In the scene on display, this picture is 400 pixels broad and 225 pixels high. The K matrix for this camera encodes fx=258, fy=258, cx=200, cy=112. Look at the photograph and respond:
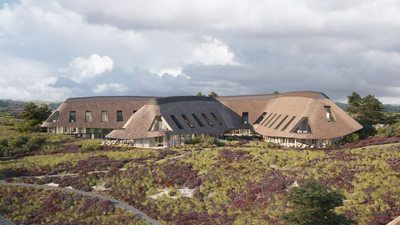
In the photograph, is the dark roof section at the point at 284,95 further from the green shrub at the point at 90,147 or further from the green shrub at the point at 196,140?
the green shrub at the point at 90,147

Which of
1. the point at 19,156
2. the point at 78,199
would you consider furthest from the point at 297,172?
the point at 19,156

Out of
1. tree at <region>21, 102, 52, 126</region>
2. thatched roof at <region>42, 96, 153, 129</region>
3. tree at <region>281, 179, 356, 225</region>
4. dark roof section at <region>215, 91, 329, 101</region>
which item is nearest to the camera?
tree at <region>281, 179, 356, 225</region>

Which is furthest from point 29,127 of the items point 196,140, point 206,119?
point 206,119

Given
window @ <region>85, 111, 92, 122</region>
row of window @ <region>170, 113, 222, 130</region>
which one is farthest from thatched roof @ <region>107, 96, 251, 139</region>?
window @ <region>85, 111, 92, 122</region>

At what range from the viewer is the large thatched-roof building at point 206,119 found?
4000cm

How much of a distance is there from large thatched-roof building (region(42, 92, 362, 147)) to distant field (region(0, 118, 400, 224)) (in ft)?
26.4

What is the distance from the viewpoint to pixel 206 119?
49.1m

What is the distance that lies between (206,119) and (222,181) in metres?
27.2

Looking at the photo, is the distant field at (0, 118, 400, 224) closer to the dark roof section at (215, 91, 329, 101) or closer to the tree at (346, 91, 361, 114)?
the dark roof section at (215, 91, 329, 101)

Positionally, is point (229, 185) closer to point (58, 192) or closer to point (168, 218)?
point (168, 218)

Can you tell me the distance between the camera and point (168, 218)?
54.7 ft

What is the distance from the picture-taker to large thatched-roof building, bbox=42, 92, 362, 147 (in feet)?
131

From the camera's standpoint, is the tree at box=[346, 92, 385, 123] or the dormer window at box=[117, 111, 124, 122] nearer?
the dormer window at box=[117, 111, 124, 122]

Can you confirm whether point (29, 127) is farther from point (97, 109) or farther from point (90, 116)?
point (97, 109)
